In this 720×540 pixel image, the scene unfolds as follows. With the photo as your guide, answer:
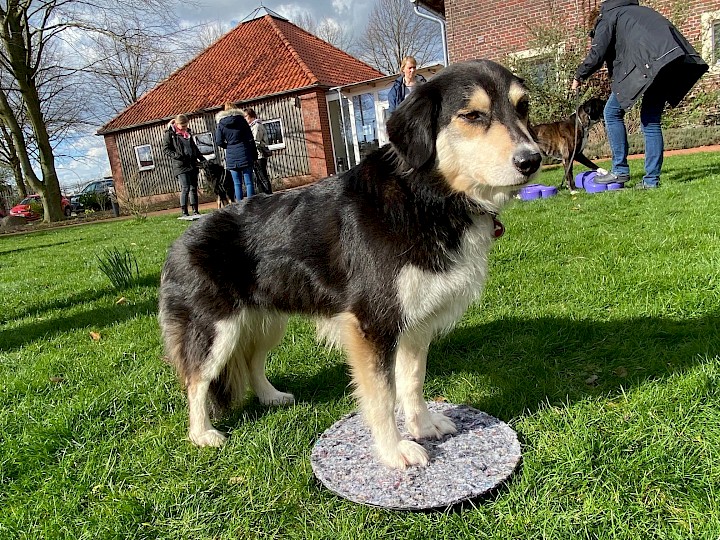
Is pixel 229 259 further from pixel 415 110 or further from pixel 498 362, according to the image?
pixel 498 362

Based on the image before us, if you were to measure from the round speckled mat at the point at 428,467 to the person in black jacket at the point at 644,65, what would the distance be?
20.3 feet

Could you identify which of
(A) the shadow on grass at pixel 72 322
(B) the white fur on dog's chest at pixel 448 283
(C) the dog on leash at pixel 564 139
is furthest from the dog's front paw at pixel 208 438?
(C) the dog on leash at pixel 564 139

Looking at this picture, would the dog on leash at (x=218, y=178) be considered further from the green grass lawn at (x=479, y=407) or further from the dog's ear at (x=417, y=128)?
the dog's ear at (x=417, y=128)

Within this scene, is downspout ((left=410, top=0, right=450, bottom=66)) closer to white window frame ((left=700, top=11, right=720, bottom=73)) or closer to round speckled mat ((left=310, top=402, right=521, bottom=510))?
white window frame ((left=700, top=11, right=720, bottom=73))

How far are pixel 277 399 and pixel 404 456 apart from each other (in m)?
1.00

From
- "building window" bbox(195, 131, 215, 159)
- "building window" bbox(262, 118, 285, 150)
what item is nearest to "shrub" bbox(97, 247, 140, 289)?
"building window" bbox(262, 118, 285, 150)

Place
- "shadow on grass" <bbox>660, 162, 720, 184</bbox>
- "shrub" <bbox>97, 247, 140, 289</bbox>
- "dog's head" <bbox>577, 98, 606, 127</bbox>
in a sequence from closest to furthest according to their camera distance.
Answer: "shrub" <bbox>97, 247, 140, 289</bbox> → "shadow on grass" <bbox>660, 162, 720, 184</bbox> → "dog's head" <bbox>577, 98, 606, 127</bbox>

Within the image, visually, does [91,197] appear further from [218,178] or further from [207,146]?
[218,178]

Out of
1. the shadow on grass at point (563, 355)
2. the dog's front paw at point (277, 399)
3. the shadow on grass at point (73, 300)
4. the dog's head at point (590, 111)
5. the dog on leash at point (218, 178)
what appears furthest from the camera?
the dog on leash at point (218, 178)

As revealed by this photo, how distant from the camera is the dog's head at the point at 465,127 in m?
2.05

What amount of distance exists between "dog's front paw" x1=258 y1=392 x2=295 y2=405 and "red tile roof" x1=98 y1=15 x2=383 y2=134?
19.8 metres

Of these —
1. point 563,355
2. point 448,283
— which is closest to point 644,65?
point 563,355

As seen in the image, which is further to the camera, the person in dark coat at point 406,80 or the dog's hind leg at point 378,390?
the person in dark coat at point 406,80

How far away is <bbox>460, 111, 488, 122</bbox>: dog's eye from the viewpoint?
2.11 m
